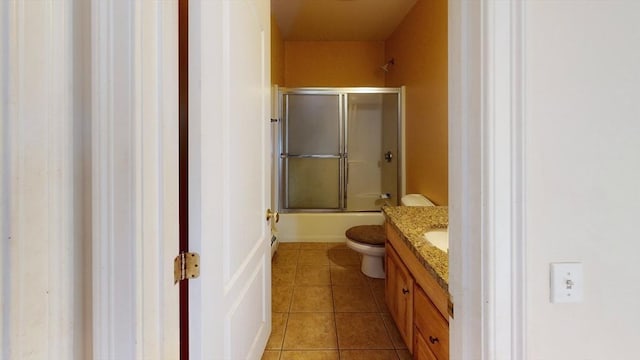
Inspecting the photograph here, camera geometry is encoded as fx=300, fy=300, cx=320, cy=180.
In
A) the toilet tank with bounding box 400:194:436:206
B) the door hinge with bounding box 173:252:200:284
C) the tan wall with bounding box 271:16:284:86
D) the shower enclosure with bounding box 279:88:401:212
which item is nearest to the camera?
the door hinge with bounding box 173:252:200:284

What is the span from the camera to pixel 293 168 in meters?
3.99

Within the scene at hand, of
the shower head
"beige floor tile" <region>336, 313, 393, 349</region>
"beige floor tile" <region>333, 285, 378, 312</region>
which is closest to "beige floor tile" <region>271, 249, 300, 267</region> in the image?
"beige floor tile" <region>333, 285, 378, 312</region>

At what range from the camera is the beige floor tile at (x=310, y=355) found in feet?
Answer: 5.60

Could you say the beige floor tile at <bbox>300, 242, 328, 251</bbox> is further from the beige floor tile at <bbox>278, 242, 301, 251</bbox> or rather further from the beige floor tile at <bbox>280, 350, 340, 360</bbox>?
the beige floor tile at <bbox>280, 350, 340, 360</bbox>

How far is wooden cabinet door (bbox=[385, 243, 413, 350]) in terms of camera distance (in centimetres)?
157

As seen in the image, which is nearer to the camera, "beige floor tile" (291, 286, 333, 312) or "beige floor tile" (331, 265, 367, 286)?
"beige floor tile" (291, 286, 333, 312)

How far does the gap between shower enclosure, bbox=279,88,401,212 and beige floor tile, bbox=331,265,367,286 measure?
3.49 ft

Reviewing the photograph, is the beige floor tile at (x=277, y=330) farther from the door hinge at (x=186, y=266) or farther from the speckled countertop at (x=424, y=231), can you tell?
the door hinge at (x=186, y=266)

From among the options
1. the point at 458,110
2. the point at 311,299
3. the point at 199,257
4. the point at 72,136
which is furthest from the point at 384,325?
the point at 72,136

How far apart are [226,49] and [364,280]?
2295 millimetres

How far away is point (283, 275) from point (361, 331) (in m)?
1.05

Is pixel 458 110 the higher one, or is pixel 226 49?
pixel 226 49
